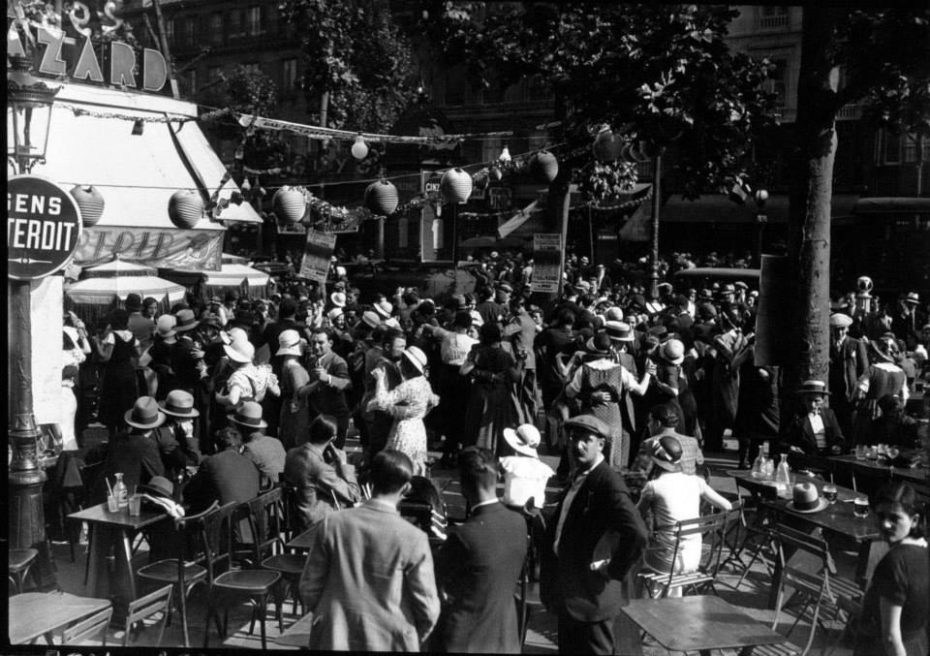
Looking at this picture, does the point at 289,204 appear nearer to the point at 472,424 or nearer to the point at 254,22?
the point at 472,424

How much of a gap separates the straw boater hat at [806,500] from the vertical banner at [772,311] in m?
2.03

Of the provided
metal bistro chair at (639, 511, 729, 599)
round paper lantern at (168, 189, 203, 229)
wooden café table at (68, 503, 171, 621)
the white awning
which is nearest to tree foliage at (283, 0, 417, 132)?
the white awning

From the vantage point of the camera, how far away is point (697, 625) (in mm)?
4938

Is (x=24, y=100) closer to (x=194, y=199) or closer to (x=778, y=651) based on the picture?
(x=778, y=651)

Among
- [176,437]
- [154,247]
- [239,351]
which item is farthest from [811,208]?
[154,247]

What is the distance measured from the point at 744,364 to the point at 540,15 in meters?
4.92

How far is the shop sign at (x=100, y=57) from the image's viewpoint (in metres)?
21.4

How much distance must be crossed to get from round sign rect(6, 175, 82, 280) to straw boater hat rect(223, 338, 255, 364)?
10.5ft

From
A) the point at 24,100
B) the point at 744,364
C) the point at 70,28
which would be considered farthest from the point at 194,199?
the point at 70,28

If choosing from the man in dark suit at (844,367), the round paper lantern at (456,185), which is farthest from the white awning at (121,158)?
the man in dark suit at (844,367)

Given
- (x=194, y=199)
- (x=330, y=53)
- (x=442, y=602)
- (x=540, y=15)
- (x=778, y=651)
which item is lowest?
(x=778, y=651)

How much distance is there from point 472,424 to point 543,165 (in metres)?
3.38

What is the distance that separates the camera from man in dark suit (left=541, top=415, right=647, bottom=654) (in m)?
4.50

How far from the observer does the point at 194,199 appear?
47.2 feet
